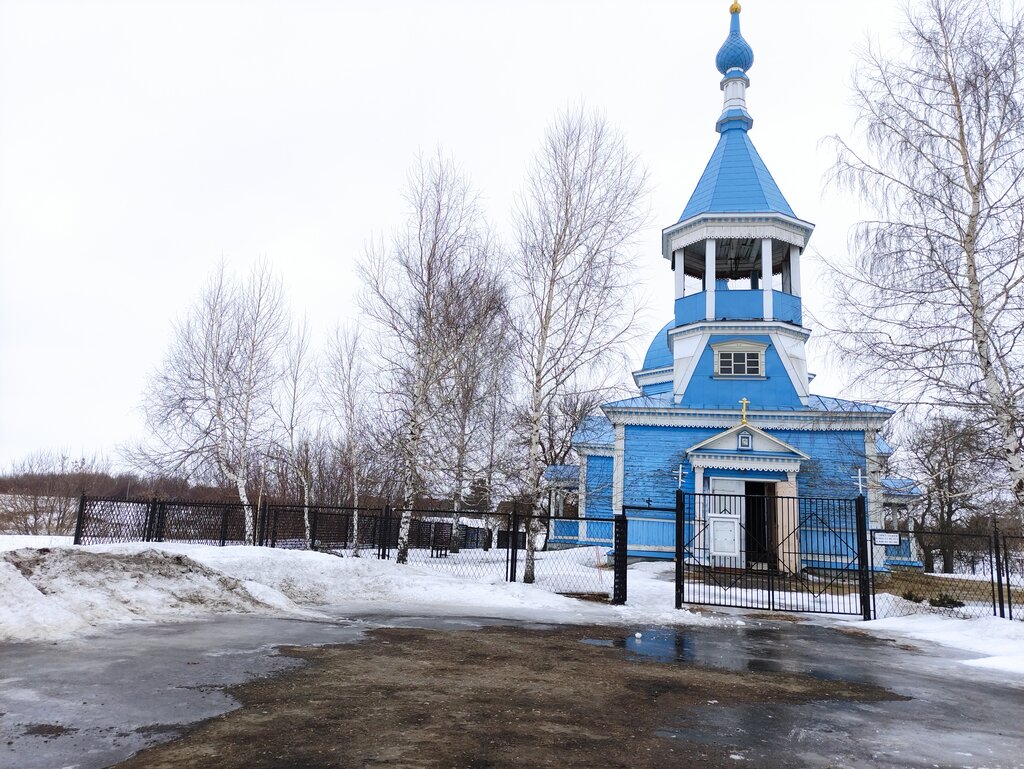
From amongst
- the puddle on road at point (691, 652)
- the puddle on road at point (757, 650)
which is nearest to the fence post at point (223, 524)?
the puddle on road at point (691, 652)

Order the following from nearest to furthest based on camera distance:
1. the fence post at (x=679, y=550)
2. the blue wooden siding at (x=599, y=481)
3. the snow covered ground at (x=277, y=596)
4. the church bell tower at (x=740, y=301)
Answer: the snow covered ground at (x=277, y=596) < the fence post at (x=679, y=550) < the church bell tower at (x=740, y=301) < the blue wooden siding at (x=599, y=481)

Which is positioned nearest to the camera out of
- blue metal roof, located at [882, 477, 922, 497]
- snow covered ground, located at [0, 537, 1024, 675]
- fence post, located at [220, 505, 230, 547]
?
snow covered ground, located at [0, 537, 1024, 675]

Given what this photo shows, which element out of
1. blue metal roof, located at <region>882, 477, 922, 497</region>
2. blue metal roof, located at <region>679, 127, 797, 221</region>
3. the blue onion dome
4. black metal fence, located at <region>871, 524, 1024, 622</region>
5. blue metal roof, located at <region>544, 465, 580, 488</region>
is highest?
the blue onion dome

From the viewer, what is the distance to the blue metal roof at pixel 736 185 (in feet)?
69.6

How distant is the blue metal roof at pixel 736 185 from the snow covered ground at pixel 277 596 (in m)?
13.0

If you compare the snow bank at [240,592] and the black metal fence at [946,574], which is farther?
the black metal fence at [946,574]

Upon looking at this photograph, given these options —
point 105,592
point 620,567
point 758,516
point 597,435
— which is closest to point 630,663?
point 620,567

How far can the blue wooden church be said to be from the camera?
18438 mm

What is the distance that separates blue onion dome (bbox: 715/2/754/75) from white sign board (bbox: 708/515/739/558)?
57.2ft

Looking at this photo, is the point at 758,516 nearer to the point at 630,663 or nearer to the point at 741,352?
the point at 741,352

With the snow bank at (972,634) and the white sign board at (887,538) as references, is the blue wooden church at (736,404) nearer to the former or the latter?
the white sign board at (887,538)

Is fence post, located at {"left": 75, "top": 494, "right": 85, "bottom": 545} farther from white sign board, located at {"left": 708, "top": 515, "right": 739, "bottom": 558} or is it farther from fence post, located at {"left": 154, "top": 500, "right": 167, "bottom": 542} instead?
white sign board, located at {"left": 708, "top": 515, "right": 739, "bottom": 558}

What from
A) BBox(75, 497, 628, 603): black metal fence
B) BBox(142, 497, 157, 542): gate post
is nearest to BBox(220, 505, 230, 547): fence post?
BBox(75, 497, 628, 603): black metal fence

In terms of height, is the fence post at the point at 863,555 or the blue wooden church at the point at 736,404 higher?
the blue wooden church at the point at 736,404
